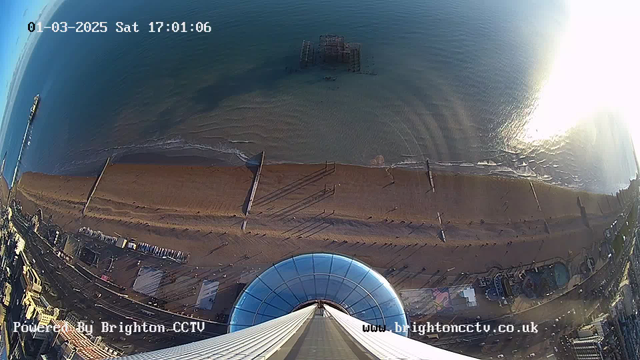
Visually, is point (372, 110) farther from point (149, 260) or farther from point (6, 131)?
point (6, 131)

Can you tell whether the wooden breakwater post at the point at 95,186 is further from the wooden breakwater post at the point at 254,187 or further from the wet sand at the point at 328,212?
the wooden breakwater post at the point at 254,187

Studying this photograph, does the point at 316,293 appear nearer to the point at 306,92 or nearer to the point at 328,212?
the point at 328,212

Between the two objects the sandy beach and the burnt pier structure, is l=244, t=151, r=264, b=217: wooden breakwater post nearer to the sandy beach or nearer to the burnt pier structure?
the sandy beach

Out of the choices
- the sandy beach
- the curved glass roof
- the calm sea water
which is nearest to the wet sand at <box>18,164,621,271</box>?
the sandy beach

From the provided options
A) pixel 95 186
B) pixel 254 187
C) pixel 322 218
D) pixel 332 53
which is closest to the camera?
pixel 322 218

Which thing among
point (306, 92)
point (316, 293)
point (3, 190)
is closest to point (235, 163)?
point (306, 92)

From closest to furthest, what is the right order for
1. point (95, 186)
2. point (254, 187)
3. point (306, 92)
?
point (254, 187)
point (95, 186)
point (306, 92)
